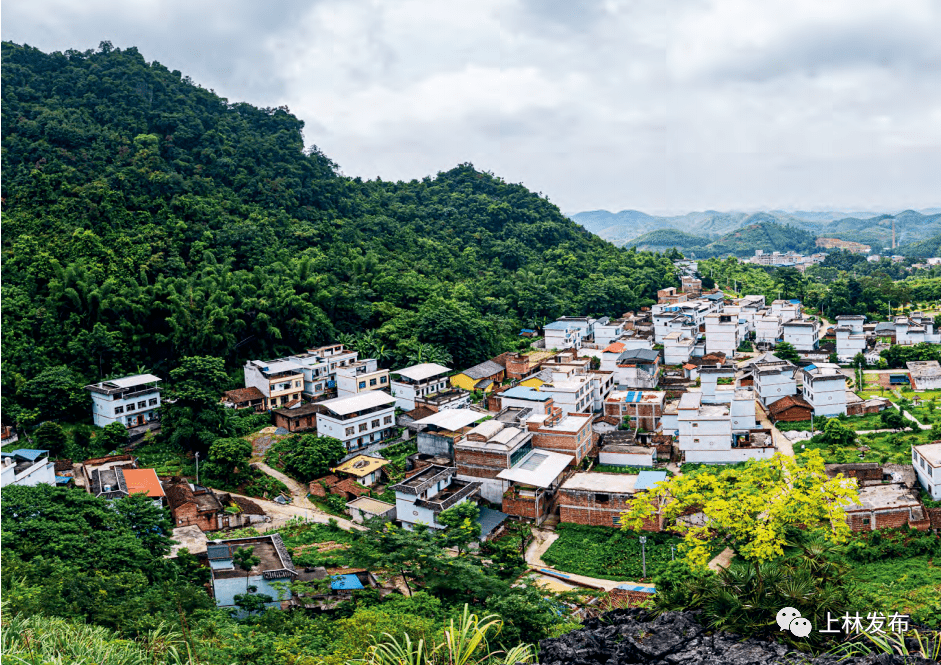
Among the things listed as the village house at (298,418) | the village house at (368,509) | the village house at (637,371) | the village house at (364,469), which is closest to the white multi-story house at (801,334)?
the village house at (637,371)

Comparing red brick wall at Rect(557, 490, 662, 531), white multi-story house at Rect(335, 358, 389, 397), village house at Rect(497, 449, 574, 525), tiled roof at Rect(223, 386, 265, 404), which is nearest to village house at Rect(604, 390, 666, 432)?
village house at Rect(497, 449, 574, 525)

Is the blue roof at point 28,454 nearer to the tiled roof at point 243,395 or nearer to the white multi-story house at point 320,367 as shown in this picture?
the tiled roof at point 243,395

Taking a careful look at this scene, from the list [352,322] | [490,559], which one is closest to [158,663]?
[490,559]

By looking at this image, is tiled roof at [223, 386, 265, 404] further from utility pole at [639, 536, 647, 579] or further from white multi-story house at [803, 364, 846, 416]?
white multi-story house at [803, 364, 846, 416]

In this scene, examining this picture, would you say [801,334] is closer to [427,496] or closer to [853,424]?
[853,424]

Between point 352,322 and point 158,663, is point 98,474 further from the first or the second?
point 352,322
